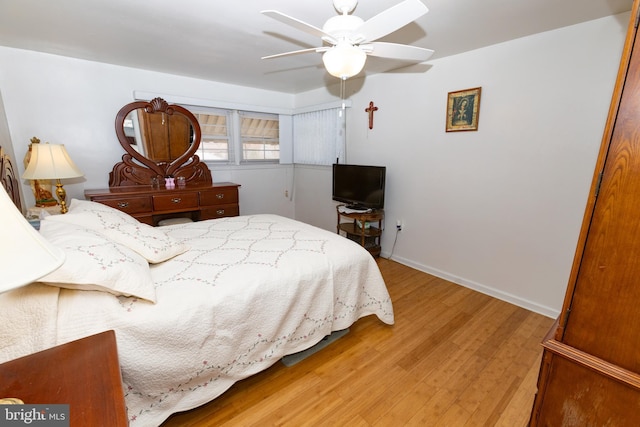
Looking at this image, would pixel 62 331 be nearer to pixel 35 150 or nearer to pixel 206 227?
pixel 206 227

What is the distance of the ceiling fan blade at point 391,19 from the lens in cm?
127

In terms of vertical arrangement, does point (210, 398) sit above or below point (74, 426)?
below

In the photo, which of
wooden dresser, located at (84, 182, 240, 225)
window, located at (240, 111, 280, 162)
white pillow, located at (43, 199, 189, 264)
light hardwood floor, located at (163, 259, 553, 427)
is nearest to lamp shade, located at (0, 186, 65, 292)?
white pillow, located at (43, 199, 189, 264)

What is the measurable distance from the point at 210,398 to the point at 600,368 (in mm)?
1602

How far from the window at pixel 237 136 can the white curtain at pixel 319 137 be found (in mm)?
356

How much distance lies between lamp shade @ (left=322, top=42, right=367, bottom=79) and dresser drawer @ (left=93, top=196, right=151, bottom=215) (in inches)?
95.6

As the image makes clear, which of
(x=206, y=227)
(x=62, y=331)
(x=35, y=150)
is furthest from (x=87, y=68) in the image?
(x=62, y=331)

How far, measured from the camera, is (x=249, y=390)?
1.59 meters

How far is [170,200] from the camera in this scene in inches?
122

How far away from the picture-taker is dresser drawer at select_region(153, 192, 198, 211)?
3026 millimetres

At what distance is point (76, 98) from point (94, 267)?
8.78 feet

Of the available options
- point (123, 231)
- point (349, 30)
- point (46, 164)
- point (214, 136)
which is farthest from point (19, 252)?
point (214, 136)

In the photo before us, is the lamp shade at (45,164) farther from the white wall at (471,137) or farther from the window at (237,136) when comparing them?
the window at (237,136)

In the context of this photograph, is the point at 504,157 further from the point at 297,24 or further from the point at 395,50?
the point at 297,24
